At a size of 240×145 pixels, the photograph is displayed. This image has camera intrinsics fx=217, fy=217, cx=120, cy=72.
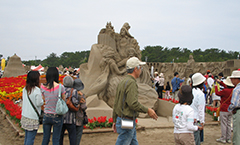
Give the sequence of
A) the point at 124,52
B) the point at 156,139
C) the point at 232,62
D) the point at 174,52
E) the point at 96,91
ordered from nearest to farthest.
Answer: the point at 156,139
the point at 96,91
the point at 124,52
the point at 232,62
the point at 174,52

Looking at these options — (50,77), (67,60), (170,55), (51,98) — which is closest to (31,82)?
(50,77)

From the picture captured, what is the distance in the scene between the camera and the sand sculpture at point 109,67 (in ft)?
27.9

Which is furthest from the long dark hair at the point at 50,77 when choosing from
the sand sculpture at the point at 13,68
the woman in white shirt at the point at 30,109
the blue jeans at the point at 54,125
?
the sand sculpture at the point at 13,68

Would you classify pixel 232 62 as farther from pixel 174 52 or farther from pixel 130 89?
pixel 174 52

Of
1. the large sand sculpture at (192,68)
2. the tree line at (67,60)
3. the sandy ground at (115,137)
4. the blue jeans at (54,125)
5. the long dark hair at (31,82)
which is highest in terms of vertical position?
the tree line at (67,60)

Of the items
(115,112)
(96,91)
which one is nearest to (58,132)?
(115,112)

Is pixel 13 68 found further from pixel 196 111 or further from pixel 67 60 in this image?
pixel 67 60

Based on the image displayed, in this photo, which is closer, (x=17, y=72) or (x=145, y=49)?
(x=17, y=72)

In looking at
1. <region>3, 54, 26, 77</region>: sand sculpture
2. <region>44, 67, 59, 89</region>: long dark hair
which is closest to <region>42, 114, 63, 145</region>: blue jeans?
<region>44, 67, 59, 89</region>: long dark hair

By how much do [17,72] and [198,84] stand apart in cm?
1880

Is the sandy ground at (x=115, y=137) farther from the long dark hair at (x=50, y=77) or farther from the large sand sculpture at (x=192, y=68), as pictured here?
the large sand sculpture at (x=192, y=68)

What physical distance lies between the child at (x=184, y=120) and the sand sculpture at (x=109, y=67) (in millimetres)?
5045

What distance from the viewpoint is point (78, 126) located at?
404cm

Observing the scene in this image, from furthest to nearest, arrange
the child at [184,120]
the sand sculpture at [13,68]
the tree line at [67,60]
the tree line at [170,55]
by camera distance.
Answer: the tree line at [67,60]
the tree line at [170,55]
the sand sculpture at [13,68]
the child at [184,120]
